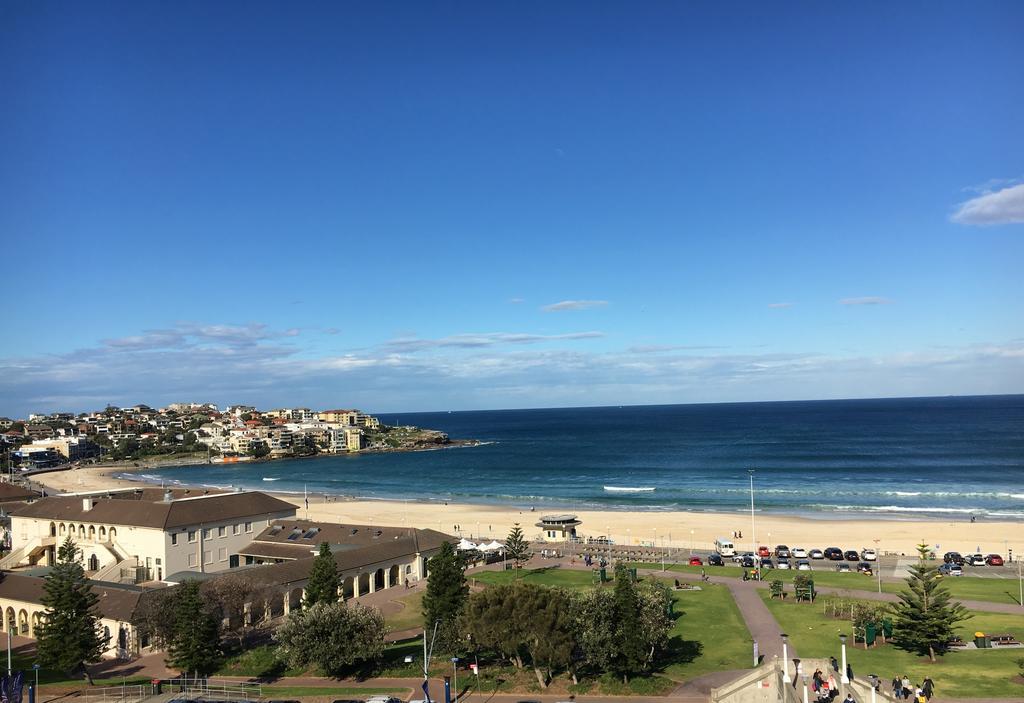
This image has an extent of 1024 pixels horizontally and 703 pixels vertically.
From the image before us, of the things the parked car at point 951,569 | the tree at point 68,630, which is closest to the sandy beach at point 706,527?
the parked car at point 951,569

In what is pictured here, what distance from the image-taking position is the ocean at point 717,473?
3243 inches

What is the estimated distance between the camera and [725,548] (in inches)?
2117

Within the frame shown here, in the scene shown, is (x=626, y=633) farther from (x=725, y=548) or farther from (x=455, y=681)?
(x=725, y=548)

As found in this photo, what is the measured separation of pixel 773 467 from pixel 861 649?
285 feet

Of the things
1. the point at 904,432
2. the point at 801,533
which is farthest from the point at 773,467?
the point at 904,432

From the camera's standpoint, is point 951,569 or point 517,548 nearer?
point 951,569

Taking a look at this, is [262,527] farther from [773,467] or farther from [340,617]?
[773,467]

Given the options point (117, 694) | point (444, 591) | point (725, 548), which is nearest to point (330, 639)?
point (444, 591)

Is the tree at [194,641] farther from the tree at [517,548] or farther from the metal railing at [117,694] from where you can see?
the tree at [517,548]

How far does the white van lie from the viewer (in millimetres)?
52656

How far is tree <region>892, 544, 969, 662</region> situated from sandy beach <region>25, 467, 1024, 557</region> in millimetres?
28215

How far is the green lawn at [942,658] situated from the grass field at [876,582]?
200 inches

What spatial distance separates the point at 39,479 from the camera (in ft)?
423

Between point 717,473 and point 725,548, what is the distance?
56.4 meters
